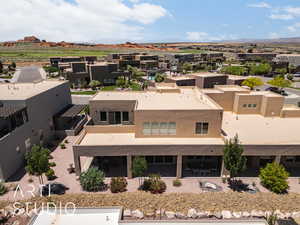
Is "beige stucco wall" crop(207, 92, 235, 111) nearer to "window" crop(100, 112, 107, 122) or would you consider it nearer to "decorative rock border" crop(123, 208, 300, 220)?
"window" crop(100, 112, 107, 122)

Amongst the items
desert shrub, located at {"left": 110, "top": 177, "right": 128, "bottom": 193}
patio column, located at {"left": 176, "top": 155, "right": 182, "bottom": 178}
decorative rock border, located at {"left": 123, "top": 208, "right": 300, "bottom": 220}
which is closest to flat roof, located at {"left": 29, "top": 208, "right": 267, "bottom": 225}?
decorative rock border, located at {"left": 123, "top": 208, "right": 300, "bottom": 220}

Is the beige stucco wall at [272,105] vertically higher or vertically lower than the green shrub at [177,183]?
higher

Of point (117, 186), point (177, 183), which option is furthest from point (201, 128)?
point (117, 186)

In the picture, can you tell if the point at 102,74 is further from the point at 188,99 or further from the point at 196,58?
the point at 196,58

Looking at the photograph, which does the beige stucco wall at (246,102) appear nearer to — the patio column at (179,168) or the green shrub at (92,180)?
the patio column at (179,168)

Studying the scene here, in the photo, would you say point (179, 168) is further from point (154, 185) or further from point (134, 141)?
point (134, 141)

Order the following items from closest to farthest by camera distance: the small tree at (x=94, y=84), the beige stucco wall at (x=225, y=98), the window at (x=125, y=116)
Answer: the window at (x=125, y=116), the beige stucco wall at (x=225, y=98), the small tree at (x=94, y=84)

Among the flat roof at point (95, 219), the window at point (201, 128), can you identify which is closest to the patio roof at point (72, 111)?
the flat roof at point (95, 219)
